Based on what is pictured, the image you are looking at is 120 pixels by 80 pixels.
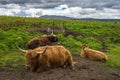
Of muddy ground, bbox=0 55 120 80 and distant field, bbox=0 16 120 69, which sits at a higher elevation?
muddy ground, bbox=0 55 120 80

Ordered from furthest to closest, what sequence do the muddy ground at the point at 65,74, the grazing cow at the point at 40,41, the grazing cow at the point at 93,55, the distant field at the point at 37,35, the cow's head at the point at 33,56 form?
the grazing cow at the point at 40,41 < the grazing cow at the point at 93,55 < the distant field at the point at 37,35 < the cow's head at the point at 33,56 < the muddy ground at the point at 65,74

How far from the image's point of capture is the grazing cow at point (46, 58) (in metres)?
14.4

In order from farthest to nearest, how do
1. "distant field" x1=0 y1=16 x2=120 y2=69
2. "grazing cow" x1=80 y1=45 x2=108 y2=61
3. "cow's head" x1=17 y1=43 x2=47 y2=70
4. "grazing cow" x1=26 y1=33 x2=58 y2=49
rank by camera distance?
1. "grazing cow" x1=26 y1=33 x2=58 y2=49
2. "grazing cow" x1=80 y1=45 x2=108 y2=61
3. "distant field" x1=0 y1=16 x2=120 y2=69
4. "cow's head" x1=17 y1=43 x2=47 y2=70

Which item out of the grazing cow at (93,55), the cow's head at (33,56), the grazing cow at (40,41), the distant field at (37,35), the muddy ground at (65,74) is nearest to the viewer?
the muddy ground at (65,74)

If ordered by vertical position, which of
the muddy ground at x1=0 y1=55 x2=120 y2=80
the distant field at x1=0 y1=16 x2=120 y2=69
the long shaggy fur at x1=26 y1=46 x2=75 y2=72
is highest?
the long shaggy fur at x1=26 y1=46 x2=75 y2=72

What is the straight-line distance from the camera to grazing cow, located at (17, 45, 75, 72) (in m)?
14.4

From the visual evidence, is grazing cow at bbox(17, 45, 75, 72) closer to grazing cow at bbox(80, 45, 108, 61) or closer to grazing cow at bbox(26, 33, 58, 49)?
grazing cow at bbox(80, 45, 108, 61)

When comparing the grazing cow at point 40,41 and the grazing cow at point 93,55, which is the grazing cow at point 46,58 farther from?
the grazing cow at point 40,41

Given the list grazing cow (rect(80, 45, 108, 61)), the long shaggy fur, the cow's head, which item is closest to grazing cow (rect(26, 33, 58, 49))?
grazing cow (rect(80, 45, 108, 61))

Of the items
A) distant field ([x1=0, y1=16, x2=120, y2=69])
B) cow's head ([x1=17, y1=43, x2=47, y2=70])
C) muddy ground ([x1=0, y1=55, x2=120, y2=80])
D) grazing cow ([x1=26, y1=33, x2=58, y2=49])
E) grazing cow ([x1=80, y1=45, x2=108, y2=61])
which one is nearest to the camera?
muddy ground ([x1=0, y1=55, x2=120, y2=80])

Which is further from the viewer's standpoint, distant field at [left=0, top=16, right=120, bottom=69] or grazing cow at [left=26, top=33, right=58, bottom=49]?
grazing cow at [left=26, top=33, right=58, bottom=49]

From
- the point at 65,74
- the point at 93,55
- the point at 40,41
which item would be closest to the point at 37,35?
the point at 40,41

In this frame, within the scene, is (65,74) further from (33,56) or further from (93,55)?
(93,55)

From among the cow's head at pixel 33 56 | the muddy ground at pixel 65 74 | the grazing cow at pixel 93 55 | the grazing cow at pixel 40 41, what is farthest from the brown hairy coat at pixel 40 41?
the cow's head at pixel 33 56
